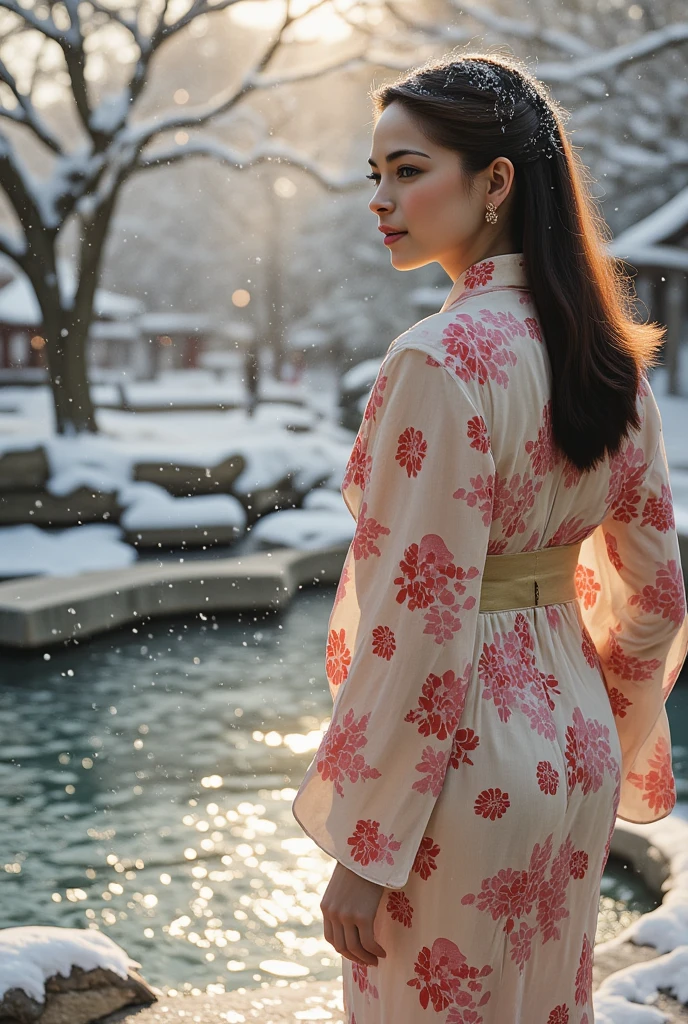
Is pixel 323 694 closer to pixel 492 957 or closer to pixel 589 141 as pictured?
pixel 492 957

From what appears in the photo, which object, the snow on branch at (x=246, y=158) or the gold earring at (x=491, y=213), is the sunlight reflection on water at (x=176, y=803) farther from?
the snow on branch at (x=246, y=158)

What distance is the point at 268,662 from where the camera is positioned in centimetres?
649

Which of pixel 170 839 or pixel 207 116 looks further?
pixel 207 116

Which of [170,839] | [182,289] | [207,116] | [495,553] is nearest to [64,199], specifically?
[207,116]

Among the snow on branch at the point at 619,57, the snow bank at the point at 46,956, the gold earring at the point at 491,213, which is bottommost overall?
the snow bank at the point at 46,956

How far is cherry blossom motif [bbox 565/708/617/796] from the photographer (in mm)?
1308

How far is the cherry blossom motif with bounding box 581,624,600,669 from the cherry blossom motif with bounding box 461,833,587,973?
0.23 metres

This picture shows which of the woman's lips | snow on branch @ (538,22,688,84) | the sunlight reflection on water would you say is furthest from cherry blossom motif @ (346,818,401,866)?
snow on branch @ (538,22,688,84)

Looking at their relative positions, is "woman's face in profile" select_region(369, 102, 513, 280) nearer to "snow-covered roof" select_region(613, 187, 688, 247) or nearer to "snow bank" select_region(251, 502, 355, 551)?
"snow bank" select_region(251, 502, 355, 551)

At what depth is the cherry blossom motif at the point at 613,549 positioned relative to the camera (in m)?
1.54

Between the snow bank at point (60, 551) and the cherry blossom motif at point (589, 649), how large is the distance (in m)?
7.75

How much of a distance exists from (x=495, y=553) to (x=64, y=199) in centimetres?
1203

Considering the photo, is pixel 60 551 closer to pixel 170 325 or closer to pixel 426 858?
pixel 426 858

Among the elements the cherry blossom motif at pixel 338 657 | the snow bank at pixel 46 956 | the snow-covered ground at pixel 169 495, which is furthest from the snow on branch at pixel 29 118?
the cherry blossom motif at pixel 338 657
